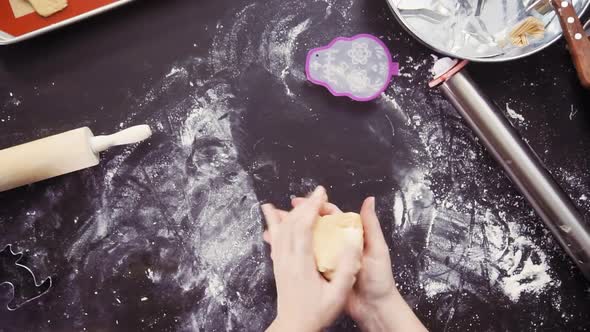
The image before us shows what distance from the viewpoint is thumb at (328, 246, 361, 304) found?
0.80 metres

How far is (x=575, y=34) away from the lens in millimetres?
920

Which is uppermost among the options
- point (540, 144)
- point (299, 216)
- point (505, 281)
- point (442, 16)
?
point (442, 16)

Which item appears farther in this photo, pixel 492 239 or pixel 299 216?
pixel 492 239

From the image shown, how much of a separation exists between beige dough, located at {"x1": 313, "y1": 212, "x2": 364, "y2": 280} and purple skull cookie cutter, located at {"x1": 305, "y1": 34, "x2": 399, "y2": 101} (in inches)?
11.7

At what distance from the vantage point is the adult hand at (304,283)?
794mm

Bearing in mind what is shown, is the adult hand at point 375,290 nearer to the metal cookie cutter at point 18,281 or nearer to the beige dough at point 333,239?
the beige dough at point 333,239

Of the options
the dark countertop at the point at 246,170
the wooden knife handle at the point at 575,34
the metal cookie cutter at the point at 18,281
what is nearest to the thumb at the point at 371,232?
the dark countertop at the point at 246,170

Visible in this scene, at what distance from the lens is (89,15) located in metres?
1.00

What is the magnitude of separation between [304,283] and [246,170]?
1.06 ft

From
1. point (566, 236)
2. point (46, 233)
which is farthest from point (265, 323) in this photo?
point (566, 236)

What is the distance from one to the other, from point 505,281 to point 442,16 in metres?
0.55

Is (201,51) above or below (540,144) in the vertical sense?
above

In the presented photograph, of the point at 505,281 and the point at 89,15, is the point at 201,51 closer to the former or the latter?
the point at 89,15

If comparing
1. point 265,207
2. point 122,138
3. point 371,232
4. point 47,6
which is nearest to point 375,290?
point 371,232
